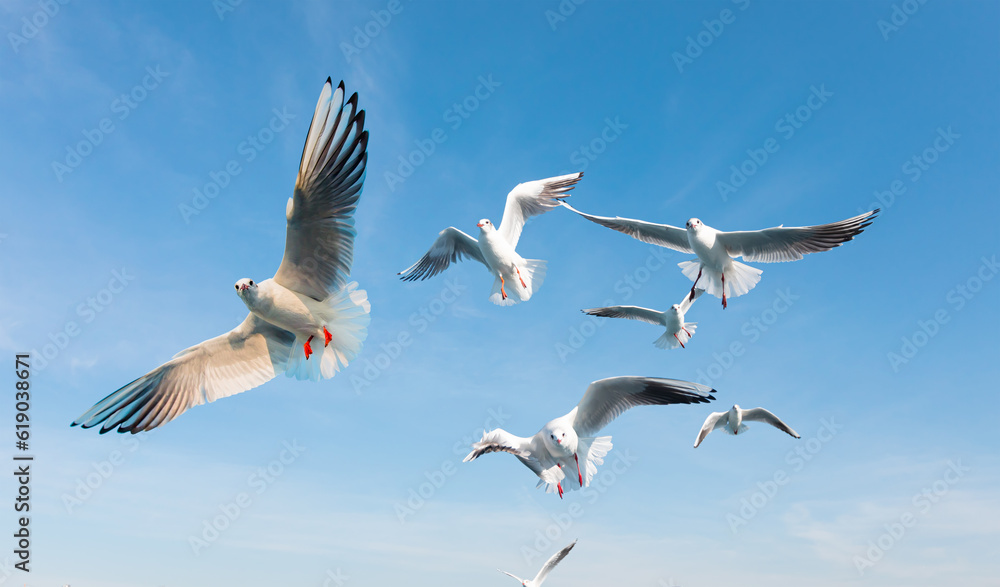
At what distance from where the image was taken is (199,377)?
7.20 meters

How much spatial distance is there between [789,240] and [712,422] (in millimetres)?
4496

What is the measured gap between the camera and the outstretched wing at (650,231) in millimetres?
11109

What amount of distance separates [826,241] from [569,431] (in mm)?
4572

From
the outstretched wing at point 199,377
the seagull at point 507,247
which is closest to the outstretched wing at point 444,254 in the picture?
the seagull at point 507,247

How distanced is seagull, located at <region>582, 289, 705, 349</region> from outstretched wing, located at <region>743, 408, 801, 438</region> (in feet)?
6.08

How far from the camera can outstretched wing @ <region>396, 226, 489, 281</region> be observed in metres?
11.8

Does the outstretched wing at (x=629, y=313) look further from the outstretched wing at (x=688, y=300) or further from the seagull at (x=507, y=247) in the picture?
the seagull at (x=507, y=247)

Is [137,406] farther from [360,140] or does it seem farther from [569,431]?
[569,431]

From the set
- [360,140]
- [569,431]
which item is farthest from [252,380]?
[569,431]

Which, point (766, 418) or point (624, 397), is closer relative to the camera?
point (624, 397)

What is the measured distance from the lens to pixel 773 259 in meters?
10.4

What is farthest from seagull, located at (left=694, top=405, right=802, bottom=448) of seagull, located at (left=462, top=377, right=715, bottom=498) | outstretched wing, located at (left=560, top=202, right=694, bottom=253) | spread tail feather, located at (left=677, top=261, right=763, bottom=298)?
seagull, located at (left=462, top=377, right=715, bottom=498)

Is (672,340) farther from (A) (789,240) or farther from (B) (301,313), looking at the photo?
(B) (301,313)

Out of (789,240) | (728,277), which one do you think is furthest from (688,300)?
(789,240)
